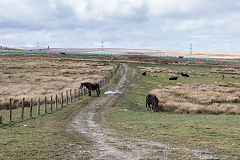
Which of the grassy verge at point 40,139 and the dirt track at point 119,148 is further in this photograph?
the grassy verge at point 40,139

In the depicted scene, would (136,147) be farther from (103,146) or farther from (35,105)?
(35,105)

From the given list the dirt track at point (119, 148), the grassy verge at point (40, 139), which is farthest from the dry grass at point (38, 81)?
the dirt track at point (119, 148)

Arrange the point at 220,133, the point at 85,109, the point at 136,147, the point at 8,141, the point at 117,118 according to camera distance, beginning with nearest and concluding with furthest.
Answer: the point at 136,147, the point at 8,141, the point at 220,133, the point at 117,118, the point at 85,109

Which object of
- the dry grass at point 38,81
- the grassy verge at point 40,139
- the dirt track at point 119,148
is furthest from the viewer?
the dry grass at point 38,81

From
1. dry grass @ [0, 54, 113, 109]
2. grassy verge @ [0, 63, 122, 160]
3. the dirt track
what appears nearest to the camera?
the dirt track

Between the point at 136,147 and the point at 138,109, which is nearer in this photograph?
the point at 136,147

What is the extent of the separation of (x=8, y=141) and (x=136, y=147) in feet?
20.6

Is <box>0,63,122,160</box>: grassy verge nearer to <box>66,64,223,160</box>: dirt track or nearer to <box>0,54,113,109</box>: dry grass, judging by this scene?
<box>66,64,223,160</box>: dirt track

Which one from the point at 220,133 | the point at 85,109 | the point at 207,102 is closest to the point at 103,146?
the point at 220,133

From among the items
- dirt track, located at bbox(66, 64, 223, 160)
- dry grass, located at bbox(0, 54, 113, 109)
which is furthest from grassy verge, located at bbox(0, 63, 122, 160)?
dry grass, located at bbox(0, 54, 113, 109)

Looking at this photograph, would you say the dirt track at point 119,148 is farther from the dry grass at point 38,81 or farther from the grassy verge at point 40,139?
the dry grass at point 38,81

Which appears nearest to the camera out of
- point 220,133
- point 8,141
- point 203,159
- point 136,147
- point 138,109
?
point 203,159

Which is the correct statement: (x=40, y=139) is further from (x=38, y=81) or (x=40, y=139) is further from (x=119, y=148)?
(x=38, y=81)

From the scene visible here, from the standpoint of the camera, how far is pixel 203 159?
10461mm
